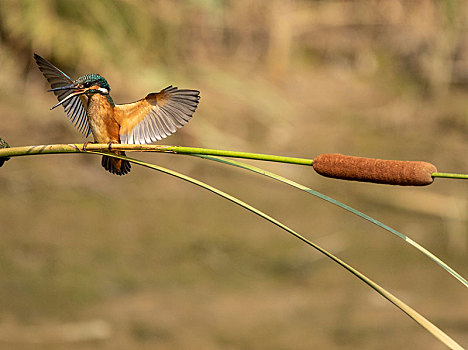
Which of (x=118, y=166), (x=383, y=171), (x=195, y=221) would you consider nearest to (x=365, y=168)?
(x=383, y=171)

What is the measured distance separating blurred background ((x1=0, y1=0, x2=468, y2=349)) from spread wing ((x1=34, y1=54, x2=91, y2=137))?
1.14 meters

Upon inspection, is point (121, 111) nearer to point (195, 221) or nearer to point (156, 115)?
point (156, 115)

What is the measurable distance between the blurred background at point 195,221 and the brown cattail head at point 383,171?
1274 millimetres

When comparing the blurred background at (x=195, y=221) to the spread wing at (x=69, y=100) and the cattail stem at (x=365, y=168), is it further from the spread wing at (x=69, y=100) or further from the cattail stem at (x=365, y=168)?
the cattail stem at (x=365, y=168)

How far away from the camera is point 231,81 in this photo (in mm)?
2367

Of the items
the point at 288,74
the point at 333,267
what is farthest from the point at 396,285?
the point at 288,74

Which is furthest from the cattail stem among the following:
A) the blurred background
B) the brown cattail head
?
the blurred background

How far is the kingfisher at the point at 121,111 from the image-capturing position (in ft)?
1.13

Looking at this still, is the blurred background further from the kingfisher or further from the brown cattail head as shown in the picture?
the brown cattail head

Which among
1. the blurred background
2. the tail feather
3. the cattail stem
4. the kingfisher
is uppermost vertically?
the blurred background

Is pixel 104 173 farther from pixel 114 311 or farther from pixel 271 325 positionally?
pixel 271 325

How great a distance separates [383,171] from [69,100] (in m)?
0.19

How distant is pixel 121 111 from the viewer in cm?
36

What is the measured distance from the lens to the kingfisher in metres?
0.34
